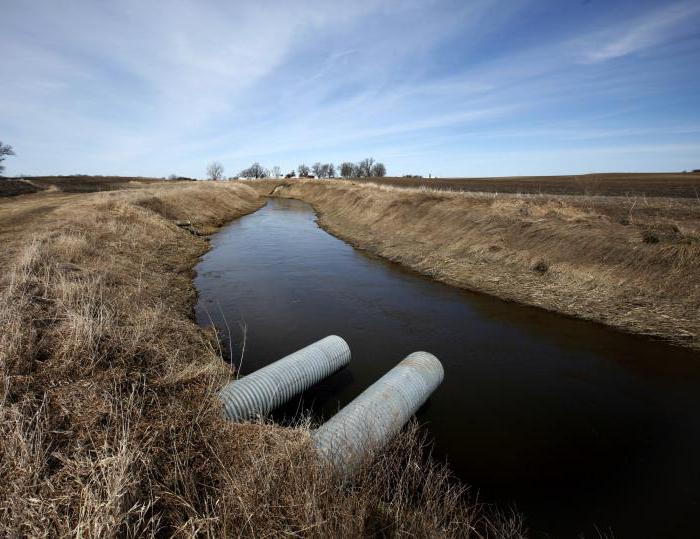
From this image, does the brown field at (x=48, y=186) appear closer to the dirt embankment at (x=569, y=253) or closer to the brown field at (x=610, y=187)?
the dirt embankment at (x=569, y=253)

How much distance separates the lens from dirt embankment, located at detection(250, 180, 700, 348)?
1182 cm

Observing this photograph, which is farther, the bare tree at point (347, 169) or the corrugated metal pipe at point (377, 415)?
the bare tree at point (347, 169)

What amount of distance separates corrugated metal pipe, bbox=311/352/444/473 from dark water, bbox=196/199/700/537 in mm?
887

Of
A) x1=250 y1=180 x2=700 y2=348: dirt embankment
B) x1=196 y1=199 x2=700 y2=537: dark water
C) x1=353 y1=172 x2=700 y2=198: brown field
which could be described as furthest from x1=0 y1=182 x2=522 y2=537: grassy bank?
x1=353 y1=172 x2=700 y2=198: brown field

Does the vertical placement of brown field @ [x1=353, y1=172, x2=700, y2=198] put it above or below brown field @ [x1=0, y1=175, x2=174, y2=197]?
below

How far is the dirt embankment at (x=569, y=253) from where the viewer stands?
38.8 feet

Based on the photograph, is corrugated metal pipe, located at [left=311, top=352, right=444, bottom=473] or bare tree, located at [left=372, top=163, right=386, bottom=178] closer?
corrugated metal pipe, located at [left=311, top=352, right=444, bottom=473]

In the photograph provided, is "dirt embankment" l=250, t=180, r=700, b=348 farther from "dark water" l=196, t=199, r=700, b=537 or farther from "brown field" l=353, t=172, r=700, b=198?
"brown field" l=353, t=172, r=700, b=198

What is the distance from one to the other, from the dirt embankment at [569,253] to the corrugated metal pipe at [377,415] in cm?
816

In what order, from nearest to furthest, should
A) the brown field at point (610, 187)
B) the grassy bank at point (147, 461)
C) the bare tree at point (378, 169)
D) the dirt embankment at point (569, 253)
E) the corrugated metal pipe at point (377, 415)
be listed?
the grassy bank at point (147, 461) → the corrugated metal pipe at point (377, 415) → the dirt embankment at point (569, 253) → the brown field at point (610, 187) → the bare tree at point (378, 169)

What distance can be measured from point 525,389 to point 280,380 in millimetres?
5500

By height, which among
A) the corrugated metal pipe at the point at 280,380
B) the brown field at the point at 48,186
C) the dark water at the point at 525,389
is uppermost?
the brown field at the point at 48,186

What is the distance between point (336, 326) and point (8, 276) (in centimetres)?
836

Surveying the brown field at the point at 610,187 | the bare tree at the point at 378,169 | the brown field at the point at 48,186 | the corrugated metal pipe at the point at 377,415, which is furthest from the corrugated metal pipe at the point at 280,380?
the bare tree at the point at 378,169
